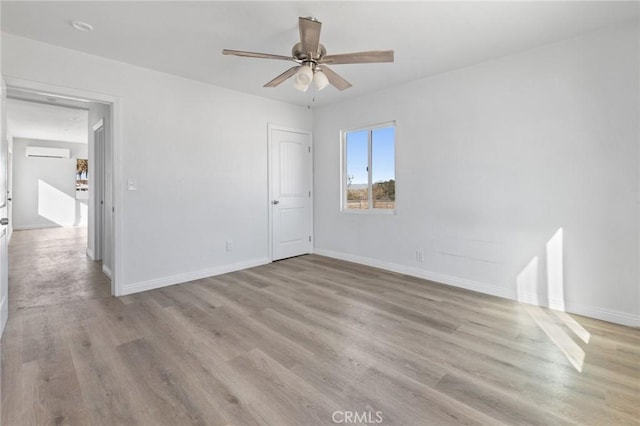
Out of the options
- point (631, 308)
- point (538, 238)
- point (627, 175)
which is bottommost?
point (631, 308)

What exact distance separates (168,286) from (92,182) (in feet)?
9.13

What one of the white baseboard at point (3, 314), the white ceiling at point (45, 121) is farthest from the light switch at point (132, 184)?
the white ceiling at point (45, 121)

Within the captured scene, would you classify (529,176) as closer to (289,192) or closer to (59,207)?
(289,192)

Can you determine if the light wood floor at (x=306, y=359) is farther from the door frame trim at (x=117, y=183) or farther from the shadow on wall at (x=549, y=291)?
the door frame trim at (x=117, y=183)

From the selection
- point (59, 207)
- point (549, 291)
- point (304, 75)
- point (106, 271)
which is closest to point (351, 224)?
point (549, 291)

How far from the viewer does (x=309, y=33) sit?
2139 millimetres

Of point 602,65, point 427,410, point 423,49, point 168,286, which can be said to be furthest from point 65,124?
point 602,65

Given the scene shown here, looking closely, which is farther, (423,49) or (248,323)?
(423,49)

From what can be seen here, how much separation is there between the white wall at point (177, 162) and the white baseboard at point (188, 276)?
0.04 ft

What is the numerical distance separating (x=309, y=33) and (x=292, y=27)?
0.58m

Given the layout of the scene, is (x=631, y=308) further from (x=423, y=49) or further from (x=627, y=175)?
(x=423, y=49)

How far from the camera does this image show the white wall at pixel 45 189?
28.3ft

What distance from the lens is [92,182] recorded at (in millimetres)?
5066

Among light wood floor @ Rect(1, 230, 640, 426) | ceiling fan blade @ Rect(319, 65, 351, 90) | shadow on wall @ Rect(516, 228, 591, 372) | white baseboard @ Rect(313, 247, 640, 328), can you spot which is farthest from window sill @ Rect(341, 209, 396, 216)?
ceiling fan blade @ Rect(319, 65, 351, 90)
